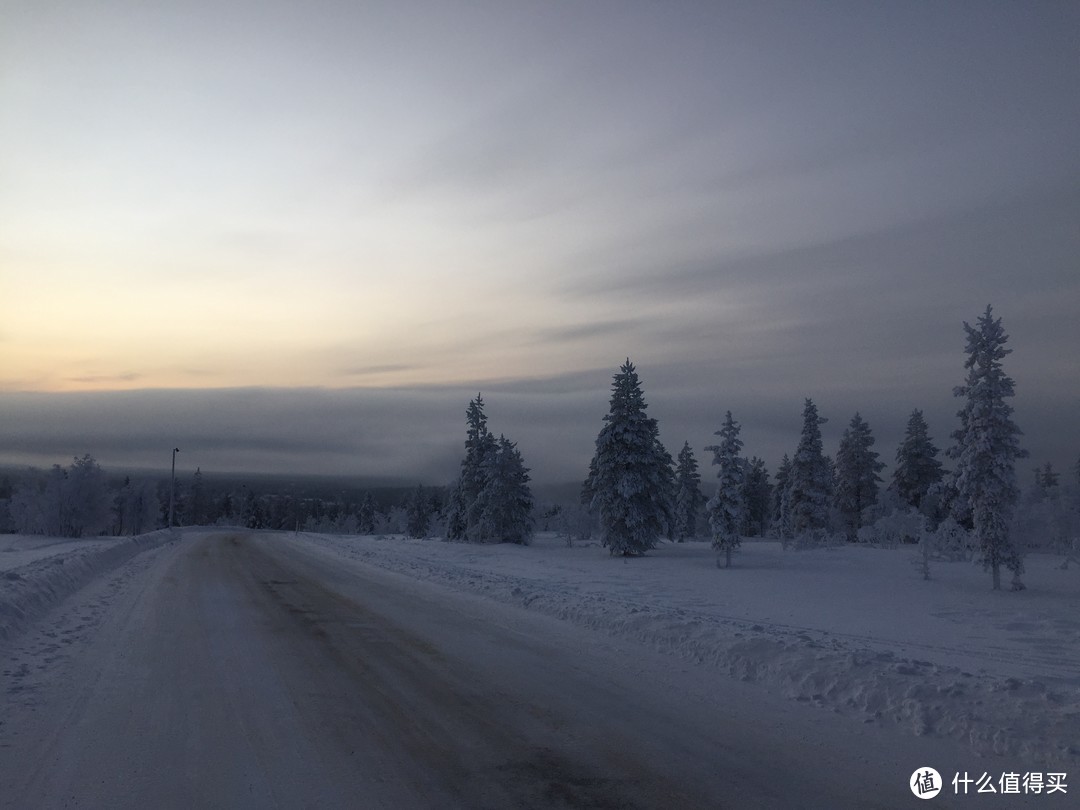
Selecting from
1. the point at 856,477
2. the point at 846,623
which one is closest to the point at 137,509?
the point at 856,477

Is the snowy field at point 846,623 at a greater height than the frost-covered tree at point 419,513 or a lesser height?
greater

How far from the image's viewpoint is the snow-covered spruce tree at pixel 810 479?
5812cm

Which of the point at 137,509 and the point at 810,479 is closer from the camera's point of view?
the point at 810,479

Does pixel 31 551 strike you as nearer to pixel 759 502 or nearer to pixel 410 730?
pixel 410 730

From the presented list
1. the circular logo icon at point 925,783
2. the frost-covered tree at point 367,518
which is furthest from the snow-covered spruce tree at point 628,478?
the frost-covered tree at point 367,518

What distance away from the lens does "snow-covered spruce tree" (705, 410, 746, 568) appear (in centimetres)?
3616

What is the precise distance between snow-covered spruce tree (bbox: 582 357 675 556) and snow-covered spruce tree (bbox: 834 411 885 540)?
101 ft

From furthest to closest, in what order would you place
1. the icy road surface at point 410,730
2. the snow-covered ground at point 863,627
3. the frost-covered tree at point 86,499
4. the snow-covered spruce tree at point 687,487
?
the frost-covered tree at point 86,499, the snow-covered spruce tree at point 687,487, the snow-covered ground at point 863,627, the icy road surface at point 410,730

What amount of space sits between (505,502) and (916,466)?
37932mm

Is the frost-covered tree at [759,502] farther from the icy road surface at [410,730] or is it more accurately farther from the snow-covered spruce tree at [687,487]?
the icy road surface at [410,730]

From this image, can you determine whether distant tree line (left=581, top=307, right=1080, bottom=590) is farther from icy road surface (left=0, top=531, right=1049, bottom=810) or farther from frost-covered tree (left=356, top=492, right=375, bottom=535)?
frost-covered tree (left=356, top=492, right=375, bottom=535)

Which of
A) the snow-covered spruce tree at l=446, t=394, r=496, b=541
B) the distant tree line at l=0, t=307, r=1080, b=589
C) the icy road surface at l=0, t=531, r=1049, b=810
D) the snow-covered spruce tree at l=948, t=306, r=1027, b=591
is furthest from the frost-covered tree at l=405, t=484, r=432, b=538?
the icy road surface at l=0, t=531, r=1049, b=810

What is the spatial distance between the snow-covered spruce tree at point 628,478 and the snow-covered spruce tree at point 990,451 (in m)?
17.5

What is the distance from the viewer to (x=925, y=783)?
6.16m
